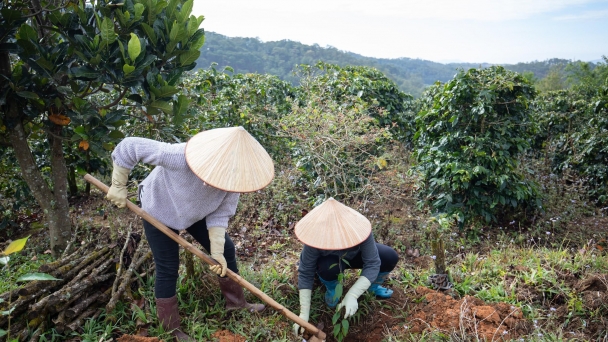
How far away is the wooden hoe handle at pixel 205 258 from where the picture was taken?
247cm

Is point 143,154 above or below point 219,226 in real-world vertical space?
above

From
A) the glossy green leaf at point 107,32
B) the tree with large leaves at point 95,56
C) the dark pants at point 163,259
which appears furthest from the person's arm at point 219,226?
the glossy green leaf at point 107,32

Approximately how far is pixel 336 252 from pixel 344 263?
0.12 metres

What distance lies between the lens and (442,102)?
16.9ft

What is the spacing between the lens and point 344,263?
116 inches

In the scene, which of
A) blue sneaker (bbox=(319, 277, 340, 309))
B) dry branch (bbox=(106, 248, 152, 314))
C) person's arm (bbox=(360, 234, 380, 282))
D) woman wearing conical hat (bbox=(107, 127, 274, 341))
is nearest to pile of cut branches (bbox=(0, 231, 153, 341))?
dry branch (bbox=(106, 248, 152, 314))

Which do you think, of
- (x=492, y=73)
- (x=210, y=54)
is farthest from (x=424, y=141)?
(x=210, y=54)

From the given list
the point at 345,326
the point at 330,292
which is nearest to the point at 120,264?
the point at 330,292

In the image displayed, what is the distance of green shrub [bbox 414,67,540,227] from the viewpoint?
15.7 feet

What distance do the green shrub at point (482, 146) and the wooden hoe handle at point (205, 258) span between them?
2711mm

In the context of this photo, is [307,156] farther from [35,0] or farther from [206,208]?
[35,0]

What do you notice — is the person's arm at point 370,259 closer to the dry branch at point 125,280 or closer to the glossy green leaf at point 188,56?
the dry branch at point 125,280

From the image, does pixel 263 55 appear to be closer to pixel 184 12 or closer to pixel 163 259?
pixel 184 12

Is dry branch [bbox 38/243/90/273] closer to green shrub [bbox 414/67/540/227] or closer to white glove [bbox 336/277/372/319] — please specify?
white glove [bbox 336/277/372/319]
